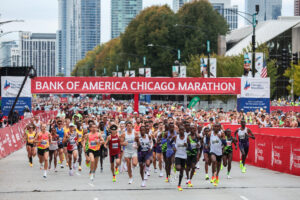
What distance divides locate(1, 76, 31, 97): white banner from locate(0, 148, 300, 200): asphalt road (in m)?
17.1

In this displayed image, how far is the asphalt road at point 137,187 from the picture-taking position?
15.1m

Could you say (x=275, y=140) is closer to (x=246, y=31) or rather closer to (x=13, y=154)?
(x=13, y=154)

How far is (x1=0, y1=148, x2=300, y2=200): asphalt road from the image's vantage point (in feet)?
49.6

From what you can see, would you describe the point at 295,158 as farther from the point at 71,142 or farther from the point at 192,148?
the point at 71,142

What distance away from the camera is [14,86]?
38594 millimetres

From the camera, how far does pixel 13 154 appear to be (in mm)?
30562

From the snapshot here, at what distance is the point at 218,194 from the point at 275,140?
729 cm

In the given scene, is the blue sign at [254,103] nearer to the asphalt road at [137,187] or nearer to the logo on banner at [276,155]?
the logo on banner at [276,155]

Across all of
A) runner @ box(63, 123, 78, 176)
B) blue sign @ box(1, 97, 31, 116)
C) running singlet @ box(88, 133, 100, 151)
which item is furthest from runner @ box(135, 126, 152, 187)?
blue sign @ box(1, 97, 31, 116)

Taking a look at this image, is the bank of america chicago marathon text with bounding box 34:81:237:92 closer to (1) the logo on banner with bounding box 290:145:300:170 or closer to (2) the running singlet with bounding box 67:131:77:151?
(2) the running singlet with bounding box 67:131:77:151

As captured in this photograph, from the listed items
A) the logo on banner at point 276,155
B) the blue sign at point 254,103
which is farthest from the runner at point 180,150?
the blue sign at point 254,103

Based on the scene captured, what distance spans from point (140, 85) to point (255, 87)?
707 centimetres

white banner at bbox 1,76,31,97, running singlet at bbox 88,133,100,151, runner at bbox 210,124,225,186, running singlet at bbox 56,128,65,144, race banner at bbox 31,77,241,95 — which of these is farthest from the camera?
race banner at bbox 31,77,241,95

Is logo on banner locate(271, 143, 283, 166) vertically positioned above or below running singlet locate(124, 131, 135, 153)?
below
